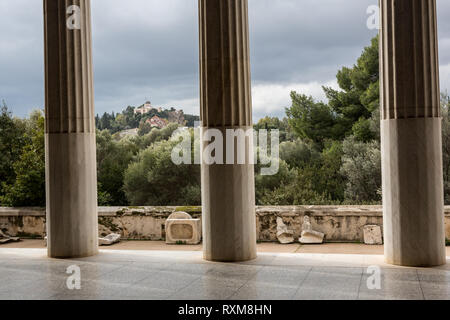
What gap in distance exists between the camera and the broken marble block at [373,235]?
15484mm

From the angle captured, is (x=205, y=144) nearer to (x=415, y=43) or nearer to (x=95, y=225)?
(x=95, y=225)

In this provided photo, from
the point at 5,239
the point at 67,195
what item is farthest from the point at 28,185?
the point at 67,195

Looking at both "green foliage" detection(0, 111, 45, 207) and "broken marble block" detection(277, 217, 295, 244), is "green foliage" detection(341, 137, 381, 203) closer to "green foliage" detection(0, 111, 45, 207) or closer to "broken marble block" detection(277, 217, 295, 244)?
"broken marble block" detection(277, 217, 295, 244)

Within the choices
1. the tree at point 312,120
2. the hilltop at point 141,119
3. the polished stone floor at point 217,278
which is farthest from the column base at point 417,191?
the hilltop at point 141,119

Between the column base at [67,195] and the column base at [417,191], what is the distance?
7.41 meters

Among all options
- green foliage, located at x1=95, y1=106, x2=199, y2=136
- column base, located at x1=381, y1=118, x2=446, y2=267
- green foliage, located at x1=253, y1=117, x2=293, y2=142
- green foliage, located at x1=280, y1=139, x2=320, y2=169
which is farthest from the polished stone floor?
green foliage, located at x1=95, y1=106, x2=199, y2=136

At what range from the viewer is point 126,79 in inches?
2852

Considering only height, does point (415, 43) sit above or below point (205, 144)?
above

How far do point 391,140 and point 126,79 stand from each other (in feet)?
215

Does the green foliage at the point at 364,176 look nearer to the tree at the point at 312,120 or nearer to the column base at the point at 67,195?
the tree at the point at 312,120

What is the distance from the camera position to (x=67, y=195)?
12.1 metres

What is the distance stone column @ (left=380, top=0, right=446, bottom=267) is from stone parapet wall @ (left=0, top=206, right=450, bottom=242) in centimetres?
533

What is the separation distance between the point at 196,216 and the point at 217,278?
741cm
